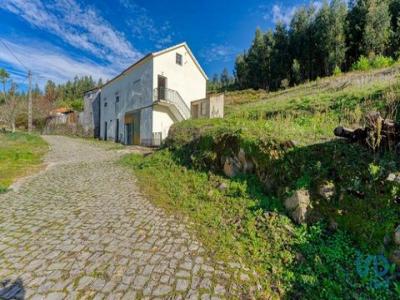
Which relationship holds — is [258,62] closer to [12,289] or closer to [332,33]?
[332,33]

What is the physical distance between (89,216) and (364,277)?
14.9 feet

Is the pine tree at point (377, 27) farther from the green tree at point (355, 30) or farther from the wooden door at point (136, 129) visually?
the wooden door at point (136, 129)

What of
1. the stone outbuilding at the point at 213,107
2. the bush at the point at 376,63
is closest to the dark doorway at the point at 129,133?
the stone outbuilding at the point at 213,107

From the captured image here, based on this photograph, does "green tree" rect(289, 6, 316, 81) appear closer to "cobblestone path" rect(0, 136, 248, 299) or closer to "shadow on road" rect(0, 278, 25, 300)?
"cobblestone path" rect(0, 136, 248, 299)

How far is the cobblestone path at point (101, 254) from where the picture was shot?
Result: 2428 mm

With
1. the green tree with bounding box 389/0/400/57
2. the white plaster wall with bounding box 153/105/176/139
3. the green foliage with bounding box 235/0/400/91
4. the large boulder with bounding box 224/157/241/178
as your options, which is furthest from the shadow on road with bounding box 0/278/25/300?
the green tree with bounding box 389/0/400/57

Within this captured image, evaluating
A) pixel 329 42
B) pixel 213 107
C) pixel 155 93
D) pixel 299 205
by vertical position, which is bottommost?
pixel 299 205

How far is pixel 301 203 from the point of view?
11.3 feet

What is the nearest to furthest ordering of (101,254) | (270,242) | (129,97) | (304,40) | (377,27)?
(101,254), (270,242), (129,97), (377,27), (304,40)

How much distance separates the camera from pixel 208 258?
2.96 m

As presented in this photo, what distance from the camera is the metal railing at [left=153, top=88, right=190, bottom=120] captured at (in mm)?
15812

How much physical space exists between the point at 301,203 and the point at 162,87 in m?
14.6

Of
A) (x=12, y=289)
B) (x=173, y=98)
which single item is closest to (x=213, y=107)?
→ (x=173, y=98)

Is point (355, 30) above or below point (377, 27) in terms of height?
above
